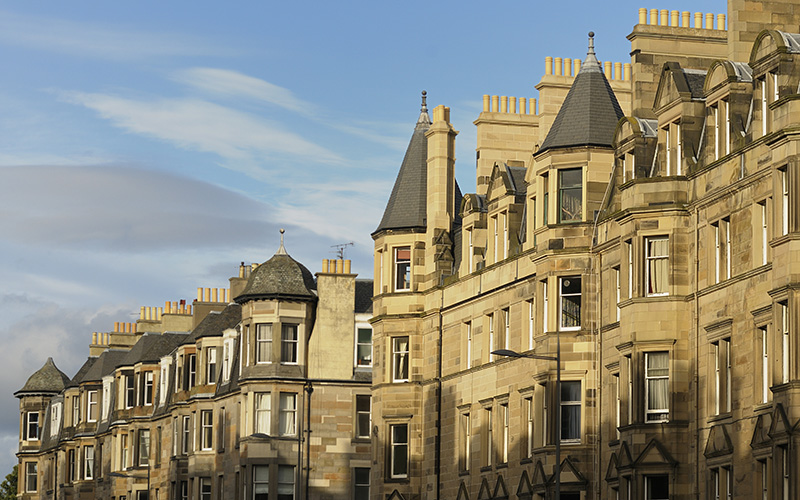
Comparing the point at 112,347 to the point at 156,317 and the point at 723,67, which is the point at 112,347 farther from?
the point at 723,67

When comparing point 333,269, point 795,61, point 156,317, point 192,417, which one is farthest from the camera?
point 156,317

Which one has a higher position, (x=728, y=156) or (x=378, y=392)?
(x=728, y=156)

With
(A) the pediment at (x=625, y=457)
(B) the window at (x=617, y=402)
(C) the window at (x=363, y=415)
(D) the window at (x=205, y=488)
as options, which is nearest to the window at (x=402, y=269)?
(C) the window at (x=363, y=415)

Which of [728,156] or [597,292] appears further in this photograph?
[597,292]

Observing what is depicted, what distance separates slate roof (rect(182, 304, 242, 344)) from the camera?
8419 cm

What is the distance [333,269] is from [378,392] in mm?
13429

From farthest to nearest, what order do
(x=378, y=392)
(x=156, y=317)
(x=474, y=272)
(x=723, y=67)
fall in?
(x=156, y=317) → (x=378, y=392) → (x=474, y=272) → (x=723, y=67)

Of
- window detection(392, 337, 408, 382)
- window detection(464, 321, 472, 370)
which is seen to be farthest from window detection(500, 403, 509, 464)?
window detection(392, 337, 408, 382)

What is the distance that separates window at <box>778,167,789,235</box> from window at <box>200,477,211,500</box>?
47.3m

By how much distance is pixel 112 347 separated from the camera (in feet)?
356

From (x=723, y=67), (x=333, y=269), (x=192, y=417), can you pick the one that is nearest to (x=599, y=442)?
(x=723, y=67)

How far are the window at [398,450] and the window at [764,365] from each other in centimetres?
2472

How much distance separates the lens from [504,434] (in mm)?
57031

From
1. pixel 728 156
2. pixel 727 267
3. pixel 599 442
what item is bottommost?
pixel 599 442
